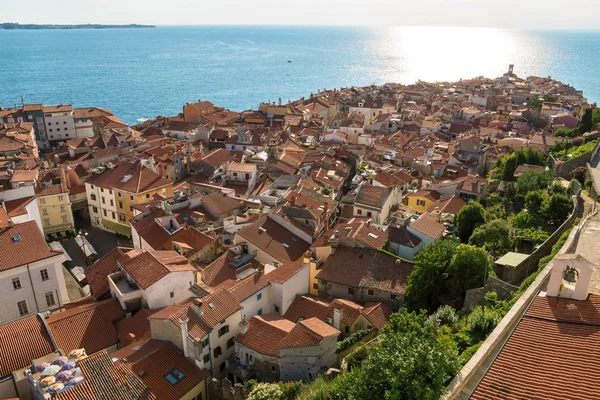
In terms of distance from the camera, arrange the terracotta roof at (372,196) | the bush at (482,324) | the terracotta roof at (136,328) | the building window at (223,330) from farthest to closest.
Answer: the terracotta roof at (372,196) < the terracotta roof at (136,328) < the building window at (223,330) < the bush at (482,324)

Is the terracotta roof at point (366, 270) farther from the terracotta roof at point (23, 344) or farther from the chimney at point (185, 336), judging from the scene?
the terracotta roof at point (23, 344)

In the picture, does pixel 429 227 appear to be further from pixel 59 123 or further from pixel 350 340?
pixel 59 123

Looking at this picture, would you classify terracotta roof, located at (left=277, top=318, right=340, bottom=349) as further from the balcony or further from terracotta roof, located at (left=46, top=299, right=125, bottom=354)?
the balcony

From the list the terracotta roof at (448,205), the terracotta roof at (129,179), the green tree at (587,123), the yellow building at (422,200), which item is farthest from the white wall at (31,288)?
the green tree at (587,123)

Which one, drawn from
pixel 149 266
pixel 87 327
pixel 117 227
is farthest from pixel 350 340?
pixel 117 227

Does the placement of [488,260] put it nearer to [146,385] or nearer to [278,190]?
[146,385]

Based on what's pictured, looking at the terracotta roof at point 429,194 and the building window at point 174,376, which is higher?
the building window at point 174,376

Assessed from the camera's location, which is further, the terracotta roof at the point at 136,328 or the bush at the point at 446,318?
the terracotta roof at the point at 136,328

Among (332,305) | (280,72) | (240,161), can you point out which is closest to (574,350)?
(332,305)
